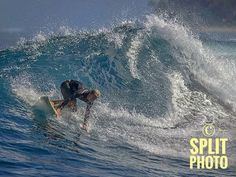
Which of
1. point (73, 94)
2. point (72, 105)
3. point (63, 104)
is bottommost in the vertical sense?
point (63, 104)

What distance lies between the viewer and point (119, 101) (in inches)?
560

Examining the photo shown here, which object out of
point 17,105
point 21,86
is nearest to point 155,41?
point 21,86

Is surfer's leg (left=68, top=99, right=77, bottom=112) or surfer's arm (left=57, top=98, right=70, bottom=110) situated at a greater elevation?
surfer's leg (left=68, top=99, right=77, bottom=112)

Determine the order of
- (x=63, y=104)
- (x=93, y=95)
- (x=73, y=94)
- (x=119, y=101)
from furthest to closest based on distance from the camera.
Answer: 1. (x=119, y=101)
2. (x=73, y=94)
3. (x=63, y=104)
4. (x=93, y=95)

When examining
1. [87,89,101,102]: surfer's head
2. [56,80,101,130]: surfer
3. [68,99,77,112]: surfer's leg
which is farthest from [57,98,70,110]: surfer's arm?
[87,89,101,102]: surfer's head

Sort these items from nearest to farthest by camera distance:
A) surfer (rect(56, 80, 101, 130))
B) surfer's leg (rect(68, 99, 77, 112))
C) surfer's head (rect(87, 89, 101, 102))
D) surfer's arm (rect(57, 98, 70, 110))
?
1. surfer's head (rect(87, 89, 101, 102))
2. surfer (rect(56, 80, 101, 130))
3. surfer's arm (rect(57, 98, 70, 110))
4. surfer's leg (rect(68, 99, 77, 112))

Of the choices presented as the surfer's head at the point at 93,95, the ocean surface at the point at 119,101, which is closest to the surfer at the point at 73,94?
the surfer's head at the point at 93,95

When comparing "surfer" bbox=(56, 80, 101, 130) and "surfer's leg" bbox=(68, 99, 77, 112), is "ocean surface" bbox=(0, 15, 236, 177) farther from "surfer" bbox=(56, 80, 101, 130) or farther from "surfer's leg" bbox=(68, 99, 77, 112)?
"surfer" bbox=(56, 80, 101, 130)

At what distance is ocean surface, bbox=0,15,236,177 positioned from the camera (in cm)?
823

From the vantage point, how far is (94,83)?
1540 cm

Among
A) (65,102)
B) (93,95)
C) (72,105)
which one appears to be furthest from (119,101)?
(93,95)

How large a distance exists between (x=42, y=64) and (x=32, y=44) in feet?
7.03

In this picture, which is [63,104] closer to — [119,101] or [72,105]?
[72,105]

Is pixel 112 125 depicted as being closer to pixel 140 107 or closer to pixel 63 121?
pixel 63 121
